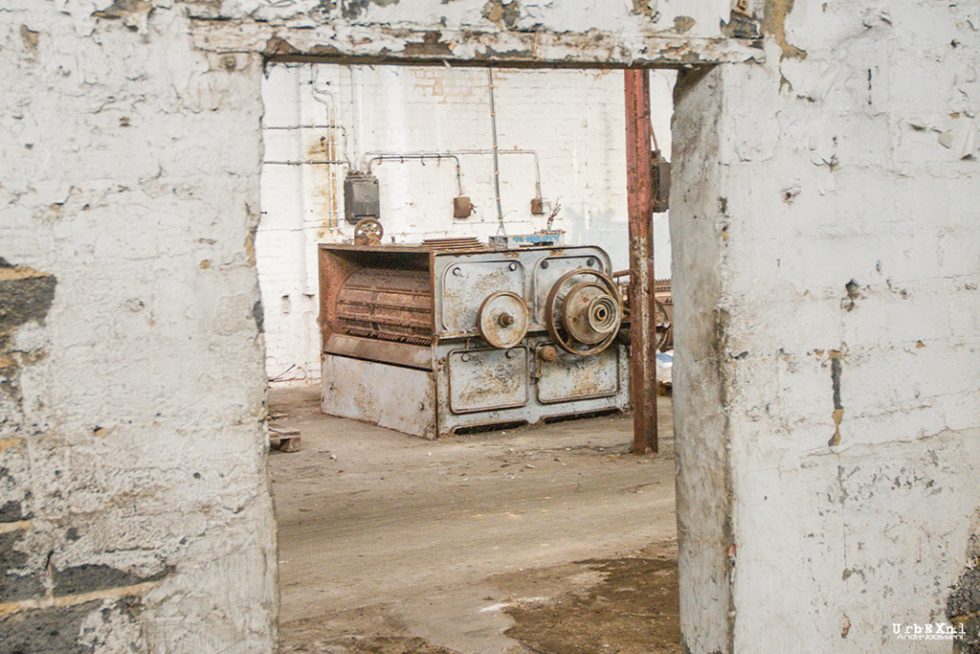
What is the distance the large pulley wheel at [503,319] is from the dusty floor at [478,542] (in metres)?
0.78

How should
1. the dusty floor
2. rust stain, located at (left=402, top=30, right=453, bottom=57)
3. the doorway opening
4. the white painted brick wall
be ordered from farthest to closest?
the white painted brick wall
the doorway opening
the dusty floor
rust stain, located at (left=402, top=30, right=453, bottom=57)

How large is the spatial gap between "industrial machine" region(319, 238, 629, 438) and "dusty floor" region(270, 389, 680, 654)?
8.4 inches

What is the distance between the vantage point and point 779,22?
11.9 feet

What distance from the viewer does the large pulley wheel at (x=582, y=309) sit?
9.13 metres

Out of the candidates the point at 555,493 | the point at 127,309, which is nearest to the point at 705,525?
the point at 127,309

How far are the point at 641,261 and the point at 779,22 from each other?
15.5 feet

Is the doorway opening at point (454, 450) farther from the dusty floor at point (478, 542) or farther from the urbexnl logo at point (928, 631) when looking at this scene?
the urbexnl logo at point (928, 631)

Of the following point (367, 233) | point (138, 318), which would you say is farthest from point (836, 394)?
point (367, 233)

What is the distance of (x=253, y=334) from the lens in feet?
9.71

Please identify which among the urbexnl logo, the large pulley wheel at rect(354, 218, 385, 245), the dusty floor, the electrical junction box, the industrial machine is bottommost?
the dusty floor

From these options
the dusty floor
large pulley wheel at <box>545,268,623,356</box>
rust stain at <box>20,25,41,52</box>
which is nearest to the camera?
rust stain at <box>20,25,41,52</box>

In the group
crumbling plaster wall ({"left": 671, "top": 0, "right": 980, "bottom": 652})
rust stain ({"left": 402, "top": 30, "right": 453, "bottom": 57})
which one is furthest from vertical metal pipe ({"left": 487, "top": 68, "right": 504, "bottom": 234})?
rust stain ({"left": 402, "top": 30, "right": 453, "bottom": 57})

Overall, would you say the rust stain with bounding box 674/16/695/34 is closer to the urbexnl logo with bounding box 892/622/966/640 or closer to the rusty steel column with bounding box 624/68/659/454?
the urbexnl logo with bounding box 892/622/966/640

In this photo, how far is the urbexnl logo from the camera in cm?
400
